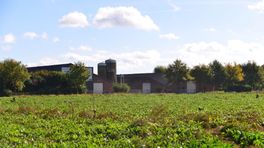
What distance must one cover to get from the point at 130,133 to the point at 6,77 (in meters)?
53.1

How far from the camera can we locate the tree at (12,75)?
214 ft

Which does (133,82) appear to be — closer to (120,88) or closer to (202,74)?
(120,88)

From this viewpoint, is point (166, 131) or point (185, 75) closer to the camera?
point (166, 131)

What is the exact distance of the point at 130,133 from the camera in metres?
15.4

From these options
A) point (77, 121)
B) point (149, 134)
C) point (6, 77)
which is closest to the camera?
point (149, 134)

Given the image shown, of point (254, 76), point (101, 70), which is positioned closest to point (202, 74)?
point (254, 76)

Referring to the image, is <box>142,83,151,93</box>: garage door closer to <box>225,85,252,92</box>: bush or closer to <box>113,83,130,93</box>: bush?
<box>113,83,130,93</box>: bush

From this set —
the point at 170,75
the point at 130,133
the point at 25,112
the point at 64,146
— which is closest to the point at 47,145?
the point at 64,146

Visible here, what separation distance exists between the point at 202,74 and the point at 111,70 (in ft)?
58.9

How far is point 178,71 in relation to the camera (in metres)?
89.9

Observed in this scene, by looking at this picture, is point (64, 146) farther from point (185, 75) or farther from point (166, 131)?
point (185, 75)

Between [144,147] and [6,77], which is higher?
[6,77]

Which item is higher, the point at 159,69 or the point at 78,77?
the point at 159,69

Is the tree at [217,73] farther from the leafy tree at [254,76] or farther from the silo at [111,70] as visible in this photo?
the silo at [111,70]
